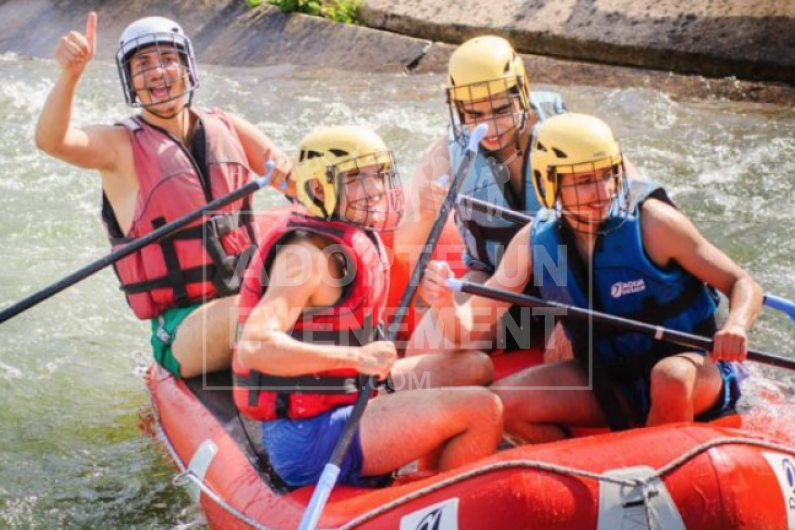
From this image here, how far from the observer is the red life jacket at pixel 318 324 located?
12.0ft

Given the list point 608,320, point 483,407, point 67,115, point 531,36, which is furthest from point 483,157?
point 531,36

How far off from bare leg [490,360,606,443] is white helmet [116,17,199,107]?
1599 millimetres

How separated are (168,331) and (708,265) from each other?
1.98 m

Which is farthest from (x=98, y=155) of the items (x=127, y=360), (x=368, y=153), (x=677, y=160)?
(x=677, y=160)

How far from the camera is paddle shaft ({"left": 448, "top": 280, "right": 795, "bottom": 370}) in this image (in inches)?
146

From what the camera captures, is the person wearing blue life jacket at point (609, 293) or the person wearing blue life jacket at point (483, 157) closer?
the person wearing blue life jacket at point (609, 293)

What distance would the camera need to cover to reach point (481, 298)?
4.12 m

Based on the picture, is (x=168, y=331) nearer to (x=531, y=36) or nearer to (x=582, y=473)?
(x=582, y=473)

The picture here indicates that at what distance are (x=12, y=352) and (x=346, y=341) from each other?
2973mm

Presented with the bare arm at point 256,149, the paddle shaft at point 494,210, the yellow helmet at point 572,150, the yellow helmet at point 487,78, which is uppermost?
the yellow helmet at point 487,78

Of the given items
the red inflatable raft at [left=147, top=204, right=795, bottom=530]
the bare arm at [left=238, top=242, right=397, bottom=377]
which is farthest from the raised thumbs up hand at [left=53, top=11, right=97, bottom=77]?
the red inflatable raft at [left=147, top=204, right=795, bottom=530]

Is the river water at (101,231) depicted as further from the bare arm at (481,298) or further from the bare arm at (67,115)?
the bare arm at (481,298)

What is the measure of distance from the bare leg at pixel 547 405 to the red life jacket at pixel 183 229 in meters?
1.24

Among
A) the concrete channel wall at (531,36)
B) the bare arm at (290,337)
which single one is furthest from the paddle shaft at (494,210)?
the concrete channel wall at (531,36)
